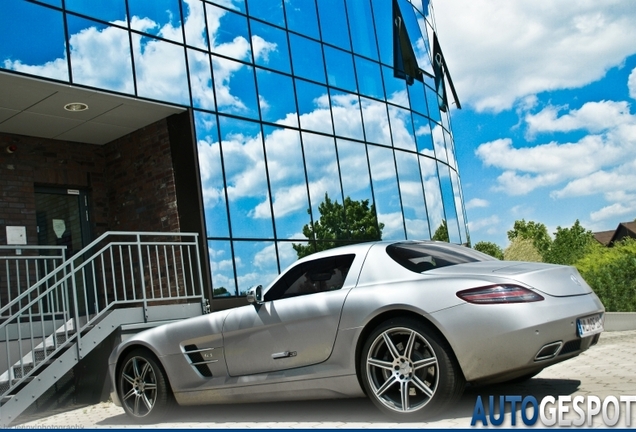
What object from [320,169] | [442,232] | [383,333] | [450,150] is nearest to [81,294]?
[320,169]

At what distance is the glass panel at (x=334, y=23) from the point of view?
1556 centimetres

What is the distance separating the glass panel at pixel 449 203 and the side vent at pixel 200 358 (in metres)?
13.5

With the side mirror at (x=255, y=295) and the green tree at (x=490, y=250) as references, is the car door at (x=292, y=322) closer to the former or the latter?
the side mirror at (x=255, y=295)

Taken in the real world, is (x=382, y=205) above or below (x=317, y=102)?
below

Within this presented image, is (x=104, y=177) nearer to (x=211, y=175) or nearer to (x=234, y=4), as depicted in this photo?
(x=211, y=175)

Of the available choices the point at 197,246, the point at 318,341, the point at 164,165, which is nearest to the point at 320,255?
the point at 318,341

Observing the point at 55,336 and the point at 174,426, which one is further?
the point at 55,336

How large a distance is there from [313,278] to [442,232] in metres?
13.1

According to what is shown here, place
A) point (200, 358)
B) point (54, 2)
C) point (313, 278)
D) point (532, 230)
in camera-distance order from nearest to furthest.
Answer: point (313, 278) < point (200, 358) < point (54, 2) < point (532, 230)

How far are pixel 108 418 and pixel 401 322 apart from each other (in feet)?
12.5

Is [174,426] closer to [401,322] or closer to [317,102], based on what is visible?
[401,322]

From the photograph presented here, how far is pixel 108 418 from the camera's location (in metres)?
7.22

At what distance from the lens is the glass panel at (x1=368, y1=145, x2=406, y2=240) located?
15.9 m

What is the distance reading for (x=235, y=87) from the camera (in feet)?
41.5
